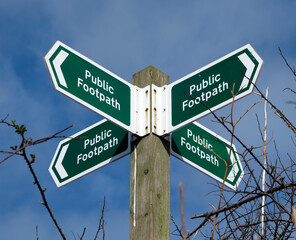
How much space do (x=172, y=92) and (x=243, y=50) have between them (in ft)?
1.52

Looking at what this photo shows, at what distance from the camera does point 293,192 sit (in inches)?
91.2

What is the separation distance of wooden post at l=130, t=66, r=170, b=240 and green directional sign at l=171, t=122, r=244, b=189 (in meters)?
0.14

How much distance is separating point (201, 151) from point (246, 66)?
2.26ft

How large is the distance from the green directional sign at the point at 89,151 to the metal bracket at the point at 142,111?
0.11m

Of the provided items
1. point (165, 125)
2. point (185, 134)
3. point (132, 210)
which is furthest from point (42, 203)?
point (185, 134)

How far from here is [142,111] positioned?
291cm

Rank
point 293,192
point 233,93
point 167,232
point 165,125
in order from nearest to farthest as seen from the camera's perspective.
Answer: point 293,192, point 233,93, point 167,232, point 165,125

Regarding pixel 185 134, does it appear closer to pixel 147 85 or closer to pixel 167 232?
pixel 147 85

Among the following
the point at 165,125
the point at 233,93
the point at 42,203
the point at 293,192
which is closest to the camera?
the point at 42,203

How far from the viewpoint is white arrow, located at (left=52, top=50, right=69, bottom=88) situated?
104 inches

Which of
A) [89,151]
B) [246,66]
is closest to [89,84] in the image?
[89,151]

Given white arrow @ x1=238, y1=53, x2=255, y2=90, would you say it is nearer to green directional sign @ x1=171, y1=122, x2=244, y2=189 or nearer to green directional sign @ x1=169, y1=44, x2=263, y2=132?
green directional sign @ x1=169, y1=44, x2=263, y2=132

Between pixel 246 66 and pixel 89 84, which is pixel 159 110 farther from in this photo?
pixel 246 66

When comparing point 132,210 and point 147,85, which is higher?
point 147,85
